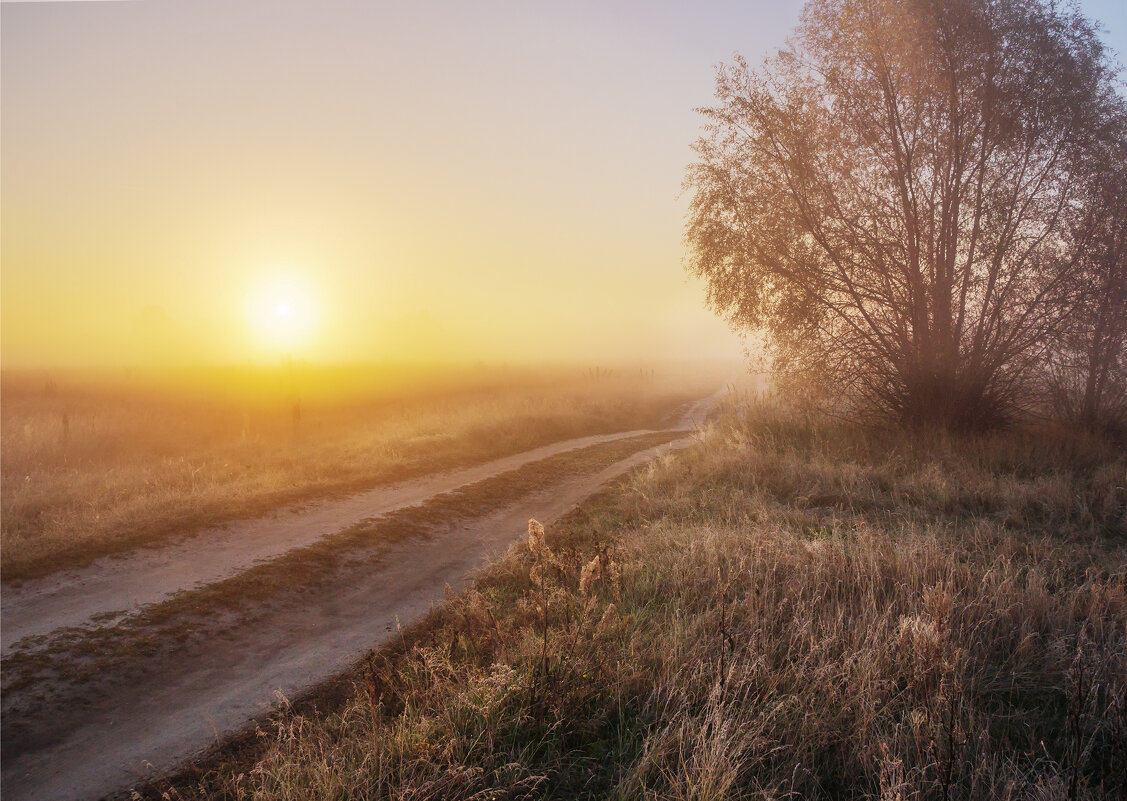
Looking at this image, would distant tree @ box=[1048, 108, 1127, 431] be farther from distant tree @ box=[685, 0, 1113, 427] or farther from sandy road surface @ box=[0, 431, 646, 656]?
sandy road surface @ box=[0, 431, 646, 656]

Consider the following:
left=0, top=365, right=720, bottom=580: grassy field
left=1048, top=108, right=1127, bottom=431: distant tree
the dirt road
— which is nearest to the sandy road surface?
the dirt road

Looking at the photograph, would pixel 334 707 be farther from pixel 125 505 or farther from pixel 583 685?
pixel 125 505

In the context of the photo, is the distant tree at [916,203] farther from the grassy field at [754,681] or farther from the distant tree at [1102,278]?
the grassy field at [754,681]

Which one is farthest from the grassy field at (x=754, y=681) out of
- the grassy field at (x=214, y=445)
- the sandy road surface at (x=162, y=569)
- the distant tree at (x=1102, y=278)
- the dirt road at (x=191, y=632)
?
the distant tree at (x=1102, y=278)

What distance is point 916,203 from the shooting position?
1214 centimetres

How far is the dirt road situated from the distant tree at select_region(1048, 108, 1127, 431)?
11614 mm

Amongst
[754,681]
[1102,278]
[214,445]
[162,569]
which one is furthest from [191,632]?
[1102,278]

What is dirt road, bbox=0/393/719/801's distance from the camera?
411 centimetres

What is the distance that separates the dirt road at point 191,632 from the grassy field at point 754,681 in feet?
1.78

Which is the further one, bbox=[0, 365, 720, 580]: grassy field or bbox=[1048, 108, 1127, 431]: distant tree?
bbox=[1048, 108, 1127, 431]: distant tree

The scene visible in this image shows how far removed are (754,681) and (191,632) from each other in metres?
5.40

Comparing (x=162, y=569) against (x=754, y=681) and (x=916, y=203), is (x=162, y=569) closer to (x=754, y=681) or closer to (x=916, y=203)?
(x=754, y=681)

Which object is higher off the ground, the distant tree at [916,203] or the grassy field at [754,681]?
the distant tree at [916,203]

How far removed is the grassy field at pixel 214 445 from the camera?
8.50m
